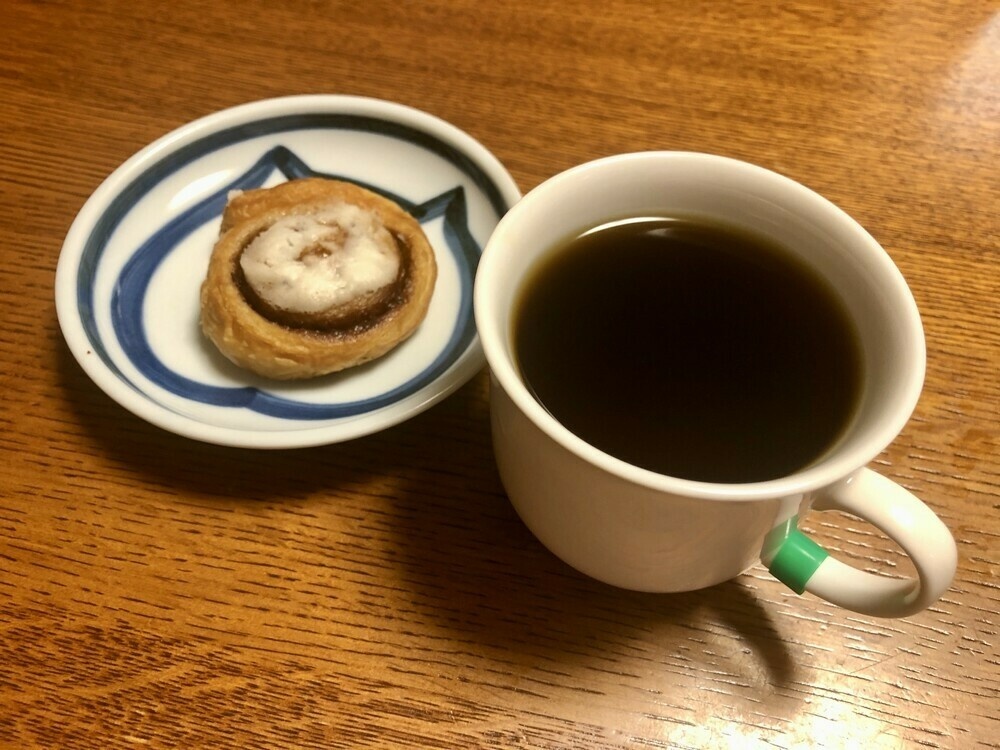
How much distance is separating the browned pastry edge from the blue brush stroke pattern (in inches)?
1.6

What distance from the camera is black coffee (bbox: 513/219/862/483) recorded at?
641 mm

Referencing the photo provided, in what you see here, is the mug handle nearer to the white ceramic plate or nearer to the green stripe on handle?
the green stripe on handle

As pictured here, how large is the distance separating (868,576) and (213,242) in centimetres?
76

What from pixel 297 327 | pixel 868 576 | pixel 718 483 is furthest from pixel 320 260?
pixel 868 576

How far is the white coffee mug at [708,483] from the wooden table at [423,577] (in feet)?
0.29

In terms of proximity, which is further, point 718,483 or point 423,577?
point 423,577

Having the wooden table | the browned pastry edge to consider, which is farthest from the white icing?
the wooden table

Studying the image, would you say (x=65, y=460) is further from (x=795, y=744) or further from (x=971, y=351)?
(x=971, y=351)

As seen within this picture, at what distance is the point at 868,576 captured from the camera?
593mm

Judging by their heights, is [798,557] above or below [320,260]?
below

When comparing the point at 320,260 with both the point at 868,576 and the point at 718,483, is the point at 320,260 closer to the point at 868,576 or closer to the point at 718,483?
the point at 718,483

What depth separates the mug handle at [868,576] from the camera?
0.52m

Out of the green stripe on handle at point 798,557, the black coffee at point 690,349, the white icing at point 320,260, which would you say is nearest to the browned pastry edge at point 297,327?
the white icing at point 320,260

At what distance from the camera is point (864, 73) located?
118 cm
